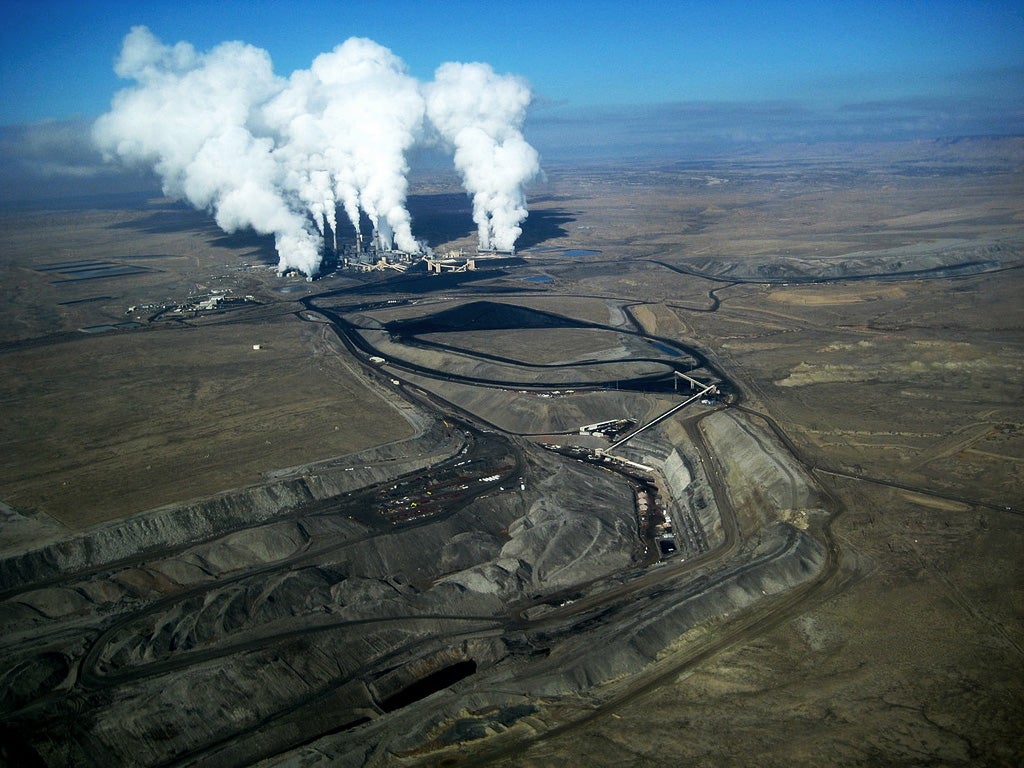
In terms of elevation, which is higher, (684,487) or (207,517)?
(207,517)

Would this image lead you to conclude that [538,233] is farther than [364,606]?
Yes

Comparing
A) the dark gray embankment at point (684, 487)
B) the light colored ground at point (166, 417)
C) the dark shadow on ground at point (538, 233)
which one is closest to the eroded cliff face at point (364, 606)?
the dark gray embankment at point (684, 487)

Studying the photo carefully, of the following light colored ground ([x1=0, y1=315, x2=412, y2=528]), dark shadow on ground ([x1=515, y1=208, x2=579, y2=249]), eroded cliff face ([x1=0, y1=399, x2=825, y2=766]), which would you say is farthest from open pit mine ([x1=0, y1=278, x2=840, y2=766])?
dark shadow on ground ([x1=515, y1=208, x2=579, y2=249])

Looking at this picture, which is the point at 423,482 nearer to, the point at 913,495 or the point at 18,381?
the point at 913,495

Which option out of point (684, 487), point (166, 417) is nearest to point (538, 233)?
point (166, 417)

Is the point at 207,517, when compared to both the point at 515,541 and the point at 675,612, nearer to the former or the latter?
the point at 515,541

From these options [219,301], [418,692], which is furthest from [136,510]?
[219,301]

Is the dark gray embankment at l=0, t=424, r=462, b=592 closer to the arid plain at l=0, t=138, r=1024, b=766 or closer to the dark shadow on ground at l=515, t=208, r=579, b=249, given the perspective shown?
the arid plain at l=0, t=138, r=1024, b=766
